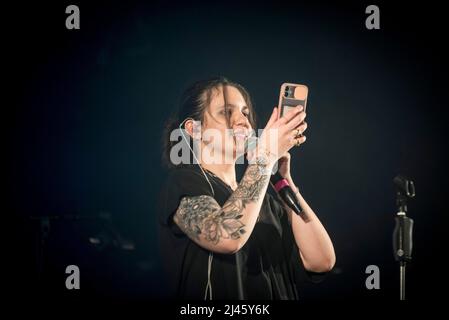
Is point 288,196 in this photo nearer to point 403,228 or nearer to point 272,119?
point 272,119

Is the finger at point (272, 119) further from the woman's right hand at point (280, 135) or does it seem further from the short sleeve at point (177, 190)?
the short sleeve at point (177, 190)

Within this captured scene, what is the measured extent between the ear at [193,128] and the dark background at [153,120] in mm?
430

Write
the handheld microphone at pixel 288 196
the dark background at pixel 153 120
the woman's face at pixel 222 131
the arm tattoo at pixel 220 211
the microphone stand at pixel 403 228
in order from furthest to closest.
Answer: the dark background at pixel 153 120, the microphone stand at pixel 403 228, the woman's face at pixel 222 131, the handheld microphone at pixel 288 196, the arm tattoo at pixel 220 211

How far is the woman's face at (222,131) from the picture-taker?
180cm

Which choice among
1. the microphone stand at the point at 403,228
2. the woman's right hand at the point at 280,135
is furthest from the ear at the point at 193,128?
the microphone stand at the point at 403,228

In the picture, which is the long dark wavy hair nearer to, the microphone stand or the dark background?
the dark background

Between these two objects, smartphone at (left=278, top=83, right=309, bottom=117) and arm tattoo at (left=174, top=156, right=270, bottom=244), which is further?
smartphone at (left=278, top=83, right=309, bottom=117)

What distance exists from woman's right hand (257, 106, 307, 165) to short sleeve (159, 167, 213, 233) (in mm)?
216

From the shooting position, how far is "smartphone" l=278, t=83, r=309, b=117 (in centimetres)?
171

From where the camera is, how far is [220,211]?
1556mm

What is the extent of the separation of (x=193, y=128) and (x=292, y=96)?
0.36m

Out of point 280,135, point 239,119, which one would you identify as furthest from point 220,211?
point 239,119

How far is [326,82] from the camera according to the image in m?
A: 2.46

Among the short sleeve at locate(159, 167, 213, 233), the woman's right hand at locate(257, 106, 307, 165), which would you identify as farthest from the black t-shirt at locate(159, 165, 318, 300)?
the woman's right hand at locate(257, 106, 307, 165)
